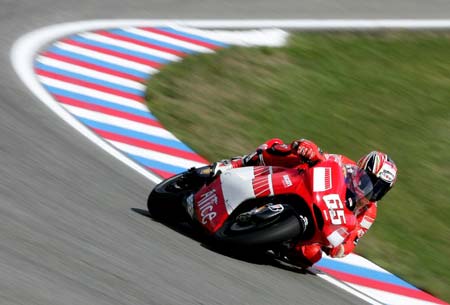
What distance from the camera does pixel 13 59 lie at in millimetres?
12688

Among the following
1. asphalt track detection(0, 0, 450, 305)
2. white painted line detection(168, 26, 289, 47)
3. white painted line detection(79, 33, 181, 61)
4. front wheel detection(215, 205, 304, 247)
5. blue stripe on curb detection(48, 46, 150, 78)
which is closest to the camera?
asphalt track detection(0, 0, 450, 305)

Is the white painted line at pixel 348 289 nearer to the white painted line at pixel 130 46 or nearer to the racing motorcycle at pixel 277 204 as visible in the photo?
the racing motorcycle at pixel 277 204

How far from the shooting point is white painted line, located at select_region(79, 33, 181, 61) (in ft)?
47.2

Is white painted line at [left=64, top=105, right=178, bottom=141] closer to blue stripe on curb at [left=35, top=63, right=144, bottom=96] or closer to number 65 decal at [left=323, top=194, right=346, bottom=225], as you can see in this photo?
blue stripe on curb at [left=35, top=63, right=144, bottom=96]

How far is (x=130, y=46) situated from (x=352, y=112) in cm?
325

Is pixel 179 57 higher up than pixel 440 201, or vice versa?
pixel 179 57

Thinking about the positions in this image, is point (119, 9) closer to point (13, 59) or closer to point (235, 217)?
point (13, 59)

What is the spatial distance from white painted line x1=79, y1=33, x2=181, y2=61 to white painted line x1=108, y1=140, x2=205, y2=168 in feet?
→ 11.5

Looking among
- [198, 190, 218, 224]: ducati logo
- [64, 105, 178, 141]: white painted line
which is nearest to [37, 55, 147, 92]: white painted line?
[64, 105, 178, 141]: white painted line

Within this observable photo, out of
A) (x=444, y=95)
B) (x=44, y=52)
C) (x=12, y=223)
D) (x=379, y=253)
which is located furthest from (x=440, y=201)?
(x=12, y=223)

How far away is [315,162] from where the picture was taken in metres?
8.61

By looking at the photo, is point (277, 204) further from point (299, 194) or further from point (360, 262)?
point (360, 262)

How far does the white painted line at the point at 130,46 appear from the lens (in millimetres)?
14391

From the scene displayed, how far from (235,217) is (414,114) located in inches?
282
